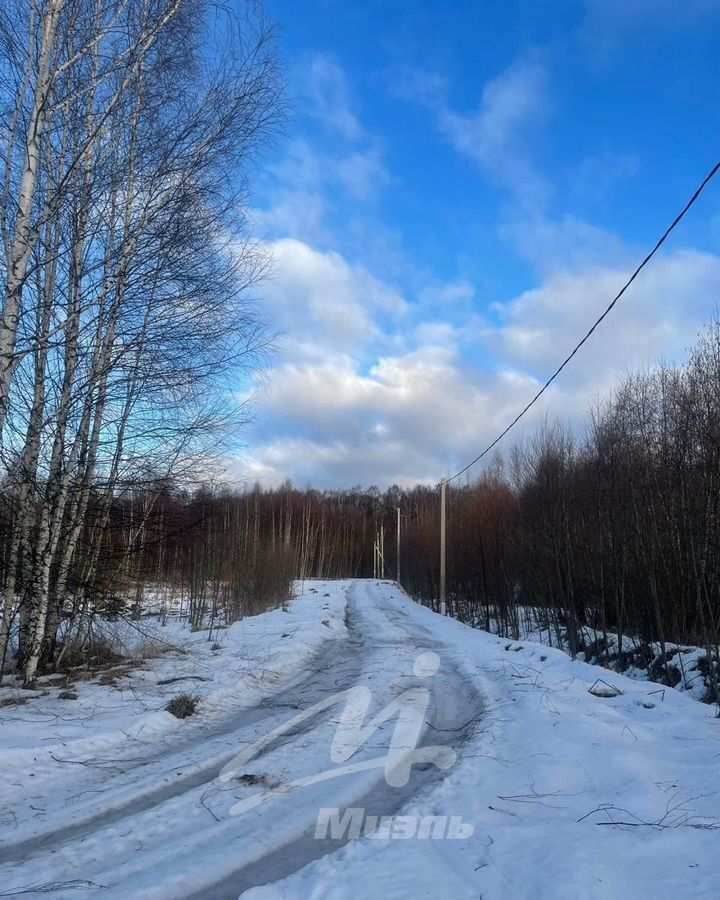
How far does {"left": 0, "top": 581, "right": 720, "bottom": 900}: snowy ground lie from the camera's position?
128 inches

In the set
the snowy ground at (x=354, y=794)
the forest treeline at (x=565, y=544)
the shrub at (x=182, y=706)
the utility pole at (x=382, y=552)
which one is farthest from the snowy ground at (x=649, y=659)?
the utility pole at (x=382, y=552)

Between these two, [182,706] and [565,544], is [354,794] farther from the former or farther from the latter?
[565,544]

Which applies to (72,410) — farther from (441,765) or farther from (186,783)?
(441,765)

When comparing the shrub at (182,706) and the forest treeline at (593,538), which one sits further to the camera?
the forest treeline at (593,538)

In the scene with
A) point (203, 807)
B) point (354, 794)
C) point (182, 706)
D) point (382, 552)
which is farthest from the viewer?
point (382, 552)

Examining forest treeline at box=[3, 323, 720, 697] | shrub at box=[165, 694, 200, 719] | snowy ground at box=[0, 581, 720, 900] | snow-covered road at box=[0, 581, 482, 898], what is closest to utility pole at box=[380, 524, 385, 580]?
forest treeline at box=[3, 323, 720, 697]

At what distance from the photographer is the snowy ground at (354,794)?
3.24 meters

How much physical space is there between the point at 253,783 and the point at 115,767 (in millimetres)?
1318

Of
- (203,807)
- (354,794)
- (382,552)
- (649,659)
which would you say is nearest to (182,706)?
(203,807)

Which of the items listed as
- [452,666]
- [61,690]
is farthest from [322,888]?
[452,666]

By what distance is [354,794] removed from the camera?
14.9ft

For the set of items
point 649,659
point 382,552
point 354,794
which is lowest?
point 649,659

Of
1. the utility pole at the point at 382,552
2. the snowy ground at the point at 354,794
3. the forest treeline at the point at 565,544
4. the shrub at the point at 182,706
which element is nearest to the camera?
the snowy ground at the point at 354,794

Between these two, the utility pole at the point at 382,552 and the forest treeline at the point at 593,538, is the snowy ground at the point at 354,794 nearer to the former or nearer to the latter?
the forest treeline at the point at 593,538
